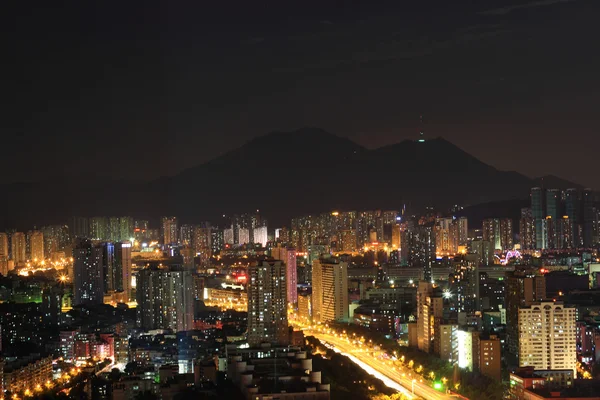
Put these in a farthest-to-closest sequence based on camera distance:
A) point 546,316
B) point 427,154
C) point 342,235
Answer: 1. point 427,154
2. point 342,235
3. point 546,316

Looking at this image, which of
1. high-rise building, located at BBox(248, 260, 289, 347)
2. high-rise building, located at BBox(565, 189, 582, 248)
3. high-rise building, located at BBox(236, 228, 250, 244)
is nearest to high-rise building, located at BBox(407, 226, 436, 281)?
high-rise building, located at BBox(565, 189, 582, 248)

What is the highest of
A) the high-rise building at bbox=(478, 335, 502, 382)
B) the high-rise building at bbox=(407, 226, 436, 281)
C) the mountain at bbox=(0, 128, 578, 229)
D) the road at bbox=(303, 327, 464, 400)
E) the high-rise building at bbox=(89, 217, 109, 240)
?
the mountain at bbox=(0, 128, 578, 229)

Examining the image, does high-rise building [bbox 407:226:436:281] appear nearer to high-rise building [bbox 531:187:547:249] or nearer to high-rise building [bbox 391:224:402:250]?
high-rise building [bbox 391:224:402:250]

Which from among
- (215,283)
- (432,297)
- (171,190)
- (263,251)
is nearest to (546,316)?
(432,297)

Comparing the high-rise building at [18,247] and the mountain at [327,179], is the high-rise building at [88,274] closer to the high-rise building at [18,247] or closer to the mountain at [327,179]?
the high-rise building at [18,247]

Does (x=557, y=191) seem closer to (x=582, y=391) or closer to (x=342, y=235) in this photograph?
(x=342, y=235)

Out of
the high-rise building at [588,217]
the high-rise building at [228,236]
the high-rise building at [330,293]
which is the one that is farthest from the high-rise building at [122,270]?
the high-rise building at [588,217]

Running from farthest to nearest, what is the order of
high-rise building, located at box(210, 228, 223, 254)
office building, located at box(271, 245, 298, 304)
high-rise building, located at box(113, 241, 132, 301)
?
1. high-rise building, located at box(210, 228, 223, 254)
2. high-rise building, located at box(113, 241, 132, 301)
3. office building, located at box(271, 245, 298, 304)
